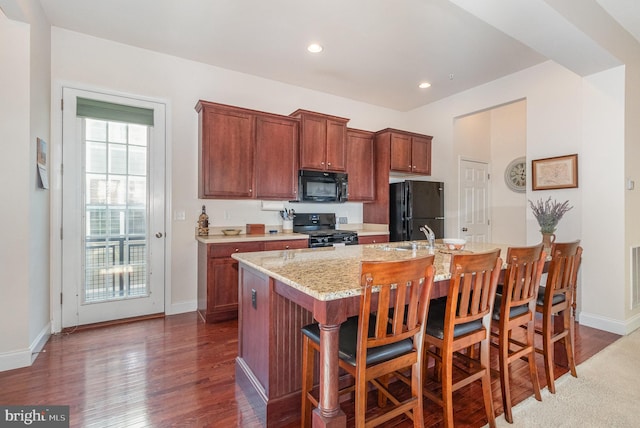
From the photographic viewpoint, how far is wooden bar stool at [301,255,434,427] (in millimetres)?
1234

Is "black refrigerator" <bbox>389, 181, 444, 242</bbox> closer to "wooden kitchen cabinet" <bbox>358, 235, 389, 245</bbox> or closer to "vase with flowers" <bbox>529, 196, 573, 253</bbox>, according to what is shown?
"wooden kitchen cabinet" <bbox>358, 235, 389, 245</bbox>

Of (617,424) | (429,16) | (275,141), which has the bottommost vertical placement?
(617,424)

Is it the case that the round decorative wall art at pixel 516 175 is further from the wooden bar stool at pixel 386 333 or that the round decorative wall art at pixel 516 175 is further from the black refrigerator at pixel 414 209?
the wooden bar stool at pixel 386 333

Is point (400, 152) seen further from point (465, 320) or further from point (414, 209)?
point (465, 320)

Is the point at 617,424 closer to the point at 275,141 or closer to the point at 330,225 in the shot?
the point at 330,225

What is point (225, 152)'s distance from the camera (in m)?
3.57

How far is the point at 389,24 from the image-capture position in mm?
2955

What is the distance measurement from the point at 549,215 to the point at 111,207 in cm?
481

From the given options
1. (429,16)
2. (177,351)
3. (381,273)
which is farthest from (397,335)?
(429,16)

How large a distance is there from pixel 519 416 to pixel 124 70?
15.1 feet

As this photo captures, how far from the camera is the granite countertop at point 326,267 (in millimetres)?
1282

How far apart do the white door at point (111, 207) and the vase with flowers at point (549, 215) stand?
4283mm

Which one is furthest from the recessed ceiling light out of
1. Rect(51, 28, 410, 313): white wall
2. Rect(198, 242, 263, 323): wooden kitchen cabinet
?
Rect(198, 242, 263, 323): wooden kitchen cabinet

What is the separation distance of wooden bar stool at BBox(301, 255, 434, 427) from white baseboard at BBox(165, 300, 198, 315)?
258 cm
